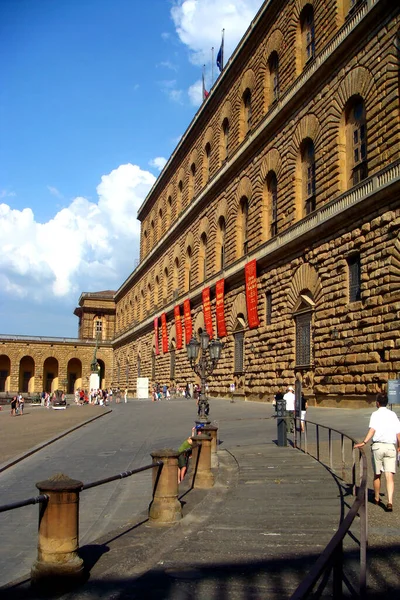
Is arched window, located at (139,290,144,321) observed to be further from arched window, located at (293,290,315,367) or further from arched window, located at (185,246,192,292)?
arched window, located at (293,290,315,367)

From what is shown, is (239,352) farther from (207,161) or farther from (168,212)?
(168,212)

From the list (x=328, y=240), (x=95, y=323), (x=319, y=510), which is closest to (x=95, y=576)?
(x=319, y=510)

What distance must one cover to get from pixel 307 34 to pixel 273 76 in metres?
3.89

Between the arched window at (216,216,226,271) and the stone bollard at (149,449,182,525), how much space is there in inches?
1178

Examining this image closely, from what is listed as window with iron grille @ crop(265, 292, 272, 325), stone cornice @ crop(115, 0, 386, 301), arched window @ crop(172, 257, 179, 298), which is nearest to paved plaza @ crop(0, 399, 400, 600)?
window with iron grille @ crop(265, 292, 272, 325)

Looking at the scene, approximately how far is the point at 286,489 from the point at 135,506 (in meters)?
2.35

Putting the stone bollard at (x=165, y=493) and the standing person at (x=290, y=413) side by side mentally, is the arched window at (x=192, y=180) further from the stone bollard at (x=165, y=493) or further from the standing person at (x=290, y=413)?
the stone bollard at (x=165, y=493)

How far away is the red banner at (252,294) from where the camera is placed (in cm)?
2941

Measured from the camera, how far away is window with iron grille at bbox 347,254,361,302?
2078cm

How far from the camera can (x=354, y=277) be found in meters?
21.1

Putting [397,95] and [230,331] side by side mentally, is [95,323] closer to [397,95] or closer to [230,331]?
[230,331]

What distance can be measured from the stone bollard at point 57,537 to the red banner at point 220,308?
28.5 metres

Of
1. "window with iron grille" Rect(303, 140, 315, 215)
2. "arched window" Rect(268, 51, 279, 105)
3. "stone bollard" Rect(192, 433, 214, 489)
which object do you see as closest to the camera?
"stone bollard" Rect(192, 433, 214, 489)

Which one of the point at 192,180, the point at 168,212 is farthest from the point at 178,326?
the point at 168,212
